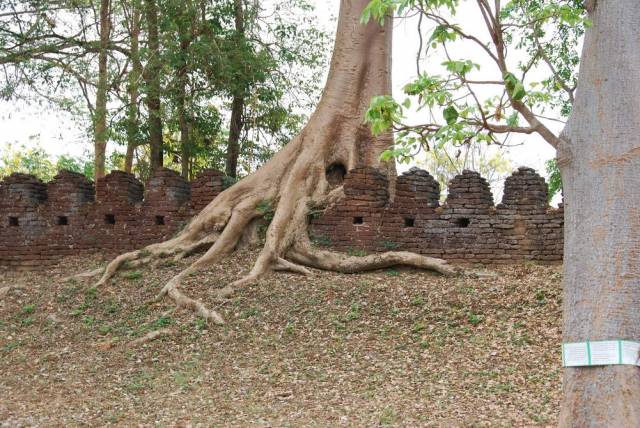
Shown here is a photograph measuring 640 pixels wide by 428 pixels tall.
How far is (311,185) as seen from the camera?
475 inches

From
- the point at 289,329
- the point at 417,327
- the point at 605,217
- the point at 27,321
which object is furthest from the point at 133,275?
the point at 605,217

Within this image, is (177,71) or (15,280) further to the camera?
(177,71)

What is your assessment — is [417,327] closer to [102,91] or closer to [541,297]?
[541,297]

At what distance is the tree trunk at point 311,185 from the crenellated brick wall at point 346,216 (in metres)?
0.48

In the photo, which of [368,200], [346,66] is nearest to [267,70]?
[346,66]

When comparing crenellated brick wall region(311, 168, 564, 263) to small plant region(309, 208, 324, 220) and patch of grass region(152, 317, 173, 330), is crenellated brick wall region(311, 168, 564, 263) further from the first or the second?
patch of grass region(152, 317, 173, 330)

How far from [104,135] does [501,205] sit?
7.50 m

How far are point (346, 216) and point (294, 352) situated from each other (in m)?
3.45

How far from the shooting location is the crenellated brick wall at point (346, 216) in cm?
1140

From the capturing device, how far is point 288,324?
9.37 meters

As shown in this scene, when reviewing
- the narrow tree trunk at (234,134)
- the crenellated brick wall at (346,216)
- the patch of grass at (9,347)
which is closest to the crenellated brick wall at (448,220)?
the crenellated brick wall at (346,216)

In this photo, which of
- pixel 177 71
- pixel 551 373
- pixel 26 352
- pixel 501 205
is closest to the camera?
pixel 551 373

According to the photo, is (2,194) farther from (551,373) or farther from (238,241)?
(551,373)

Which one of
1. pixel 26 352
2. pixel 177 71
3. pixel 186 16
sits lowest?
pixel 26 352
